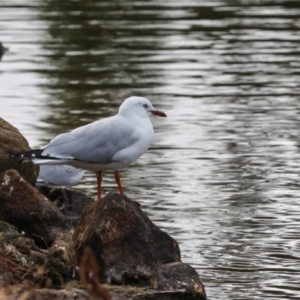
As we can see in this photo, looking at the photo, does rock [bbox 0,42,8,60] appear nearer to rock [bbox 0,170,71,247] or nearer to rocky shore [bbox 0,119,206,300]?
rocky shore [bbox 0,119,206,300]

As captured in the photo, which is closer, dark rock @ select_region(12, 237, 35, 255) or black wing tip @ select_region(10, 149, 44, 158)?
dark rock @ select_region(12, 237, 35, 255)

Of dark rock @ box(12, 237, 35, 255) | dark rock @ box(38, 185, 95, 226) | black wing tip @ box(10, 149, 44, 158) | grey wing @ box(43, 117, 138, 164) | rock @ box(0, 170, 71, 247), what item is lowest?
dark rock @ box(38, 185, 95, 226)

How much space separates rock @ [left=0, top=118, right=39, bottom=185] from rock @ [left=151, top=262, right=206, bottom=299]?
2.45 meters

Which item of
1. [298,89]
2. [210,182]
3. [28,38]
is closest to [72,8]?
[28,38]

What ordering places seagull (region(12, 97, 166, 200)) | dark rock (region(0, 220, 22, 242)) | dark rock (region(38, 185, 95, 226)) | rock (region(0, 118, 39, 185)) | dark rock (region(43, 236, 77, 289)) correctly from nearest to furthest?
dark rock (region(43, 236, 77, 289))
dark rock (region(0, 220, 22, 242))
seagull (region(12, 97, 166, 200))
rock (region(0, 118, 39, 185))
dark rock (region(38, 185, 95, 226))

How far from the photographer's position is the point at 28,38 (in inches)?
998

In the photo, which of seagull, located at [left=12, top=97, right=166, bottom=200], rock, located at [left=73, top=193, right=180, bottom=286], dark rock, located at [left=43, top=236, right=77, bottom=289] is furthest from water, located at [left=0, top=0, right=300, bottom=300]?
dark rock, located at [left=43, top=236, right=77, bottom=289]

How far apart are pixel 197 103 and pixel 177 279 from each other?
9728 millimetres

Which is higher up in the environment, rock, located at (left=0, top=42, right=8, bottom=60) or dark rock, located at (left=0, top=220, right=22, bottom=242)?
dark rock, located at (left=0, top=220, right=22, bottom=242)

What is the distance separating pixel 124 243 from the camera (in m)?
9.08

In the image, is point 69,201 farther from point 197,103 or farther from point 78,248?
point 197,103

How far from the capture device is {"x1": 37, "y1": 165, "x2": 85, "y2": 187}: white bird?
11.7 meters

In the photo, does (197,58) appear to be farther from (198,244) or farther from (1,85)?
(198,244)

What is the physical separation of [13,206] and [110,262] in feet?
4.40
